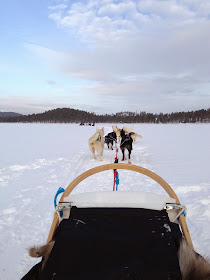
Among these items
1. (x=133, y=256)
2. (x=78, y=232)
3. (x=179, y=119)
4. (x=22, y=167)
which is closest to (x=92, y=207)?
(x=78, y=232)

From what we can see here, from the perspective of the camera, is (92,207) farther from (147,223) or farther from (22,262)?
(22,262)

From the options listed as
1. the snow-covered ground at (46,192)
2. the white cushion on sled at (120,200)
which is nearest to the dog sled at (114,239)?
the white cushion on sled at (120,200)

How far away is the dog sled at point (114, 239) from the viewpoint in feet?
3.79

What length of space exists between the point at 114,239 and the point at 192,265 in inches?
17.0

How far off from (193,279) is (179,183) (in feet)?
13.7

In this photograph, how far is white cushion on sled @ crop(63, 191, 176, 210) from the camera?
1744 mm

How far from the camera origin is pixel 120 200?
177 centimetres

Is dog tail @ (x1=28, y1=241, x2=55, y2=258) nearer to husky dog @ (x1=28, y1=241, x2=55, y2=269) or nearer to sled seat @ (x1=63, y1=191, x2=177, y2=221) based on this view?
husky dog @ (x1=28, y1=241, x2=55, y2=269)

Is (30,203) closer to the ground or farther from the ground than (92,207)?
closer to the ground

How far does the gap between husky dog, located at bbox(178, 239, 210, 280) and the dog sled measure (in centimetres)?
3

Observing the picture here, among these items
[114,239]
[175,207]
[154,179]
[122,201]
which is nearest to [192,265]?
[114,239]

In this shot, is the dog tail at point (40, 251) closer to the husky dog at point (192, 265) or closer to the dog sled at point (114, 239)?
the dog sled at point (114, 239)

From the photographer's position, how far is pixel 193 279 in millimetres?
1114

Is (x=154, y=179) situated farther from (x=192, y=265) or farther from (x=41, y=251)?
(x=41, y=251)
